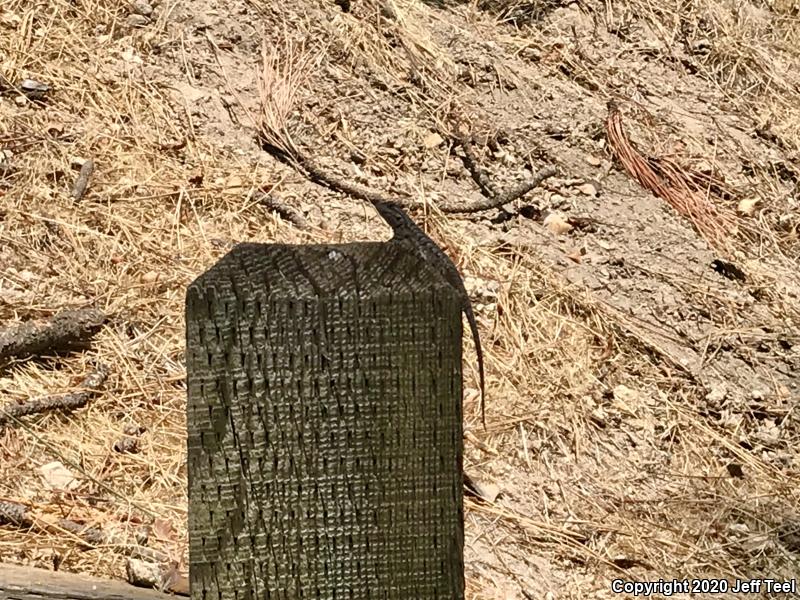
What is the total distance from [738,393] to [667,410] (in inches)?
11.1

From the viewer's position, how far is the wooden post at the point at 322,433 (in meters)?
0.97

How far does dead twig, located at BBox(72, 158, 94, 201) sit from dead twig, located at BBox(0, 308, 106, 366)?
586 millimetres

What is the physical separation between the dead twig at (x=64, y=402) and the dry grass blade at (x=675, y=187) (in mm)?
2254

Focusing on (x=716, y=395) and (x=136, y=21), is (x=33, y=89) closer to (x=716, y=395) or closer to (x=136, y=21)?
(x=136, y=21)

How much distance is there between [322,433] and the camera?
98cm

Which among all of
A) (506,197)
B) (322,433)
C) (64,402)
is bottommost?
(64,402)

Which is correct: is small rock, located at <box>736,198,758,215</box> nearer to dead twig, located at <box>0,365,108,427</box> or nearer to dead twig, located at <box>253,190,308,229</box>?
dead twig, located at <box>253,190,308,229</box>

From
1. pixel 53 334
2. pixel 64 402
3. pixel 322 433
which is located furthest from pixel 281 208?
pixel 322 433

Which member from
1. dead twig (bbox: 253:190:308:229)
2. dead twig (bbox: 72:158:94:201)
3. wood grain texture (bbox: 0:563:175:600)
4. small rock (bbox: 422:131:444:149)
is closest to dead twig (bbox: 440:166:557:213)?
small rock (bbox: 422:131:444:149)

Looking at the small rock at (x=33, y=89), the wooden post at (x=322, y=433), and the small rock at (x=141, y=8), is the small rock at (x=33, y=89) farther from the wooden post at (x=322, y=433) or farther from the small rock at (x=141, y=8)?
the wooden post at (x=322, y=433)

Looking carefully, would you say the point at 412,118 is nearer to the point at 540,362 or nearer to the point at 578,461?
the point at 540,362

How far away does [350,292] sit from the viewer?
989 millimetres

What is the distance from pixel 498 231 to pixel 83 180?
153cm

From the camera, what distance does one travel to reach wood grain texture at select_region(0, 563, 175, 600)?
1.88 meters
